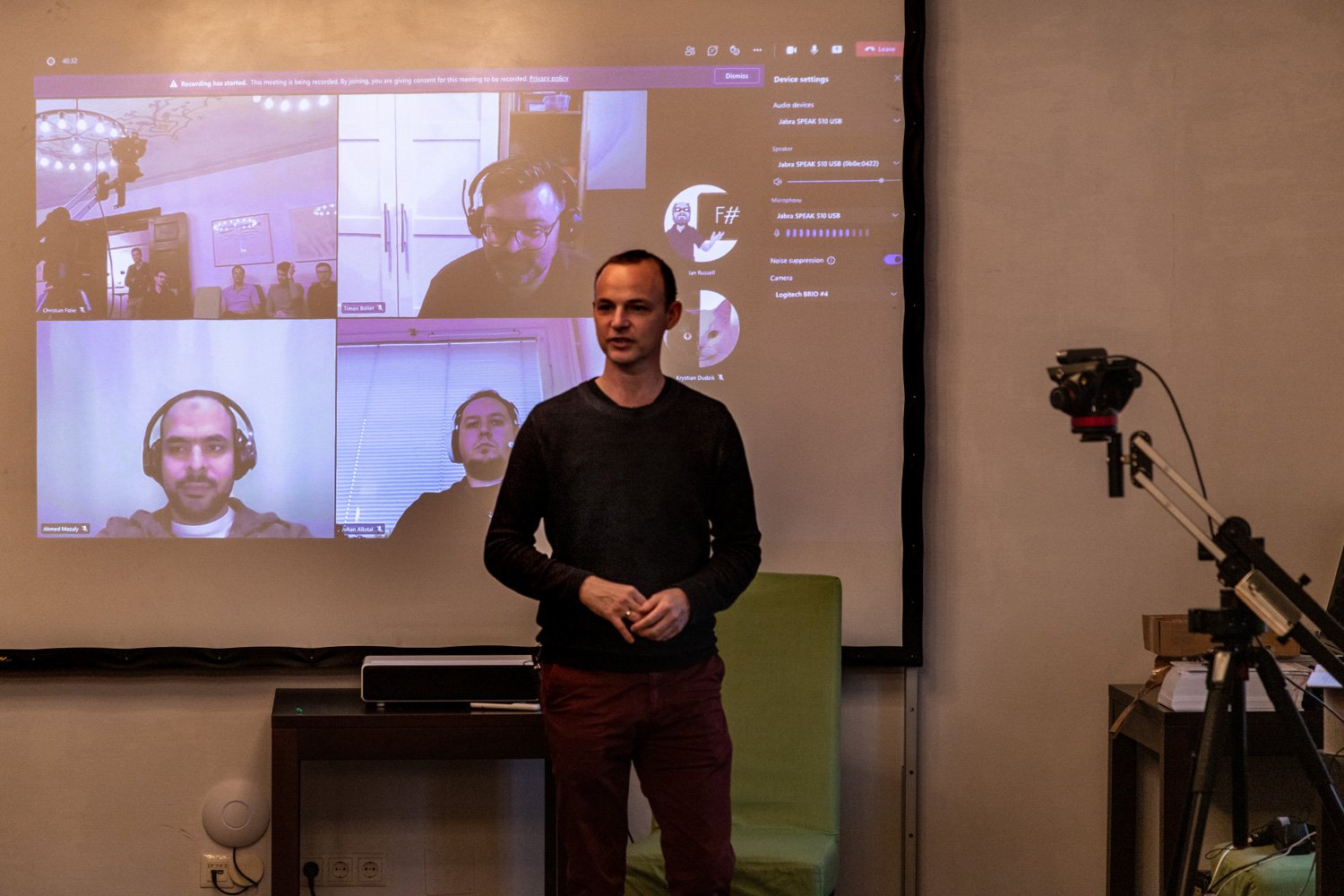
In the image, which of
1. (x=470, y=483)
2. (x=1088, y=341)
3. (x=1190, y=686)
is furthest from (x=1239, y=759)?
(x=470, y=483)

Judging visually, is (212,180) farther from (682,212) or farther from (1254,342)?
(1254,342)

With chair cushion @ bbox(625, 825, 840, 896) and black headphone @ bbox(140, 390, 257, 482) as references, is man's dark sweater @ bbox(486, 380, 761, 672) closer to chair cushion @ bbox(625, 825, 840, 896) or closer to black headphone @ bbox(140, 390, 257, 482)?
chair cushion @ bbox(625, 825, 840, 896)

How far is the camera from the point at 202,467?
3371mm

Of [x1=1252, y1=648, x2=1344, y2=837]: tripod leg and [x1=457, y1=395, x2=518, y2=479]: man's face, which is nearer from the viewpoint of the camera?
[x1=1252, y1=648, x2=1344, y2=837]: tripod leg

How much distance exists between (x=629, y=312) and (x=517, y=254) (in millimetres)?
1118

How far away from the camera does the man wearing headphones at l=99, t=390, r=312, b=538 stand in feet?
11.1

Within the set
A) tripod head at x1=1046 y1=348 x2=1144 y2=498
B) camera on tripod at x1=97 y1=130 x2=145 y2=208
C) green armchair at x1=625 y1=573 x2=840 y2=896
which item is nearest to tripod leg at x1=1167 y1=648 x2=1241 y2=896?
tripod head at x1=1046 y1=348 x2=1144 y2=498

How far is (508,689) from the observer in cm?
314

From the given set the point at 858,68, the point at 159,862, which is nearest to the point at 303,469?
the point at 159,862

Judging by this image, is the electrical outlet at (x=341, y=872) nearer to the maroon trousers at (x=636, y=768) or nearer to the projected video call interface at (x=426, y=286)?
the projected video call interface at (x=426, y=286)

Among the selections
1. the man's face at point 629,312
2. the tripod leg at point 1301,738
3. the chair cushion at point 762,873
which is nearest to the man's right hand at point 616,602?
the man's face at point 629,312

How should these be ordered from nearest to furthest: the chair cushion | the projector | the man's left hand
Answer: the man's left hand
the chair cushion
the projector

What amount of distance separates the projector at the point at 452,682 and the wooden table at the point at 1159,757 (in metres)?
1.51

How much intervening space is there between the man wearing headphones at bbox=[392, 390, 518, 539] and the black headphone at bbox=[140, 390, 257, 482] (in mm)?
449
